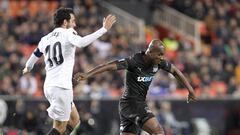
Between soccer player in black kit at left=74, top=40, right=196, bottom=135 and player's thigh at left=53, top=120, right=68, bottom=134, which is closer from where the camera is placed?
player's thigh at left=53, top=120, right=68, bottom=134

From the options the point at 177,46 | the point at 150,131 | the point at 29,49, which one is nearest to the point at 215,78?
the point at 177,46

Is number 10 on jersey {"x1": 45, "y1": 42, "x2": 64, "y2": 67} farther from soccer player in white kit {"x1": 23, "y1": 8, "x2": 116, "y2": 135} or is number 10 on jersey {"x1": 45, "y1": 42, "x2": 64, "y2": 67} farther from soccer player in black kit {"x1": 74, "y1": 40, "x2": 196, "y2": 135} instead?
soccer player in black kit {"x1": 74, "y1": 40, "x2": 196, "y2": 135}

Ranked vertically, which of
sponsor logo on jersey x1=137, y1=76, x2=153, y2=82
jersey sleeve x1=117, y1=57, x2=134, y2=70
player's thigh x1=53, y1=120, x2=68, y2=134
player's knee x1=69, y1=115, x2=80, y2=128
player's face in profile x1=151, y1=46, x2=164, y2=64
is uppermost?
player's face in profile x1=151, y1=46, x2=164, y2=64

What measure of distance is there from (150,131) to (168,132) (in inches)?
345

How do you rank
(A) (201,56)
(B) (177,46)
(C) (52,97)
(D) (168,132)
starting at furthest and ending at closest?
(B) (177,46) < (A) (201,56) < (D) (168,132) < (C) (52,97)

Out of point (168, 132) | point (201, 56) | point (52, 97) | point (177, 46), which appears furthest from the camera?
point (177, 46)

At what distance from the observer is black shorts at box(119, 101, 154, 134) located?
12.7 meters

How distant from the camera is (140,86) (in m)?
12.8

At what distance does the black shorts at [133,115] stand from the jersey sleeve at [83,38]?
1.52 meters

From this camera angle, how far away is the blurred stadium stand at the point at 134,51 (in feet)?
69.9

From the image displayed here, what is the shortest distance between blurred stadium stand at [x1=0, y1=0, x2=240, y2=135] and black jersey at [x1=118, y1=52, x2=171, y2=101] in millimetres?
5149

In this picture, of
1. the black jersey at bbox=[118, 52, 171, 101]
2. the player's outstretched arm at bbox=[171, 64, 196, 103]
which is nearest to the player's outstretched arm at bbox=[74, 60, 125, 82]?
the black jersey at bbox=[118, 52, 171, 101]

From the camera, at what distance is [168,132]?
21.2m

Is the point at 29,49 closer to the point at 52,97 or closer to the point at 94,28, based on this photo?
the point at 94,28
